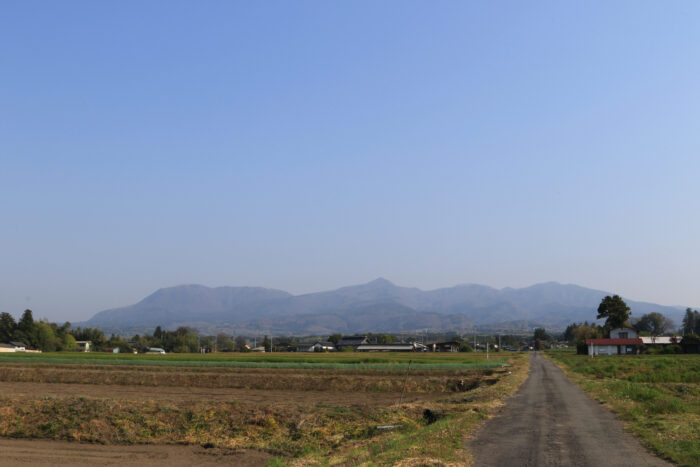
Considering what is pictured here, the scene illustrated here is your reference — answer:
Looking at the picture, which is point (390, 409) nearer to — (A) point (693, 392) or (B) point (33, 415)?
(B) point (33, 415)

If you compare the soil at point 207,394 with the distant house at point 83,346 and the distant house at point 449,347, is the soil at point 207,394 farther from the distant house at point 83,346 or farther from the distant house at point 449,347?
the distant house at point 449,347

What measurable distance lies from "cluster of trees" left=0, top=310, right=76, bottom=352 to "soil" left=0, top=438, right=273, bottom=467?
141851mm

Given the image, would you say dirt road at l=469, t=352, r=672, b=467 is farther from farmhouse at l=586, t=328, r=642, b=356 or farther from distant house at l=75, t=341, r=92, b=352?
distant house at l=75, t=341, r=92, b=352

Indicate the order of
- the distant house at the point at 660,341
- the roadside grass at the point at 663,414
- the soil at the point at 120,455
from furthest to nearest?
the distant house at the point at 660,341, the soil at the point at 120,455, the roadside grass at the point at 663,414

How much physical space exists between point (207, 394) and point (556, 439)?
27018 mm

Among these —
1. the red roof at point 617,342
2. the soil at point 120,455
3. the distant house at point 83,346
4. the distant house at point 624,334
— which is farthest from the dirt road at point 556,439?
the distant house at point 83,346

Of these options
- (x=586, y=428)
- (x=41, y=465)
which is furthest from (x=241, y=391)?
(x=586, y=428)

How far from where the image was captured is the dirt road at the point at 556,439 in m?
14.9

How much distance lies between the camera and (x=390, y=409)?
2639 cm

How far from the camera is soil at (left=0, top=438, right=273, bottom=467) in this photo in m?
19.5

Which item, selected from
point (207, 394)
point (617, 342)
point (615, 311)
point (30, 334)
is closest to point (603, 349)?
point (617, 342)

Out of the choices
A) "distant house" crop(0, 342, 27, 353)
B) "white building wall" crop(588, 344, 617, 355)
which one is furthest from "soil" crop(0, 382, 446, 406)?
"white building wall" crop(588, 344, 617, 355)

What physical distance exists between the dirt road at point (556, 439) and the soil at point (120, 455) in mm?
8141

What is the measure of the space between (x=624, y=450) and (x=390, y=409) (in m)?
12.1
